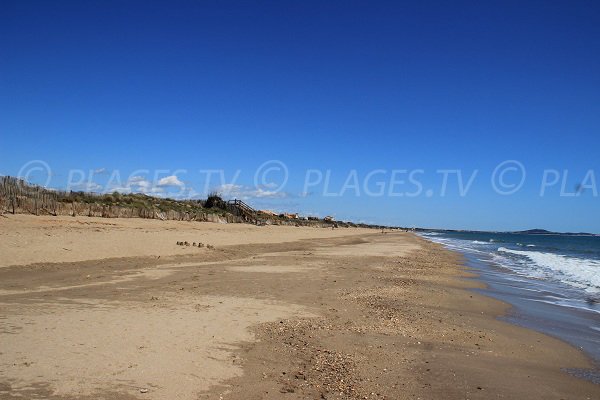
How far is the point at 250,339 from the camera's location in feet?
22.4

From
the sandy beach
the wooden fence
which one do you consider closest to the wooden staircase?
the wooden fence

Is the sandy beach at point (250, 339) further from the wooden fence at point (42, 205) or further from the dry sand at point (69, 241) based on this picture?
the wooden fence at point (42, 205)

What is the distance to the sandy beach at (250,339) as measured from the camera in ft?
16.4

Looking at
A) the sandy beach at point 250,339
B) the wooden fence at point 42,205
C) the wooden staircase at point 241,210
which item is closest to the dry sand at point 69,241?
the sandy beach at point 250,339

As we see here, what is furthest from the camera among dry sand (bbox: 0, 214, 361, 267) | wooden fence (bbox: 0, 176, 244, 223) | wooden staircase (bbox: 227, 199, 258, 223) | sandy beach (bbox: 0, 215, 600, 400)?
wooden staircase (bbox: 227, 199, 258, 223)

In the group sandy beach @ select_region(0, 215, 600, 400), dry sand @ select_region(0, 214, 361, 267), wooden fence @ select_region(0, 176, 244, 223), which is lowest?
sandy beach @ select_region(0, 215, 600, 400)

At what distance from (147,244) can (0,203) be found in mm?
8462

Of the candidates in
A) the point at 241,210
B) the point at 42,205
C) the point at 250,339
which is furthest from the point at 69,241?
the point at 241,210

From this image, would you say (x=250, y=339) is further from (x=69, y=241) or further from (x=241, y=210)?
(x=241, y=210)

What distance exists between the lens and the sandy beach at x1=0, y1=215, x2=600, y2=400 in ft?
16.4

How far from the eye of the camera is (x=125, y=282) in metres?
11.3

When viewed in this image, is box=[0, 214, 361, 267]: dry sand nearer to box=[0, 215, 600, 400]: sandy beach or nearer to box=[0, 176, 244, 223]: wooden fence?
box=[0, 215, 600, 400]: sandy beach

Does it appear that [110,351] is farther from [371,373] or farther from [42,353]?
[371,373]

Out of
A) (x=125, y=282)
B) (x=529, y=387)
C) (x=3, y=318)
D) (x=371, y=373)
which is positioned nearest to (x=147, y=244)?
(x=125, y=282)
